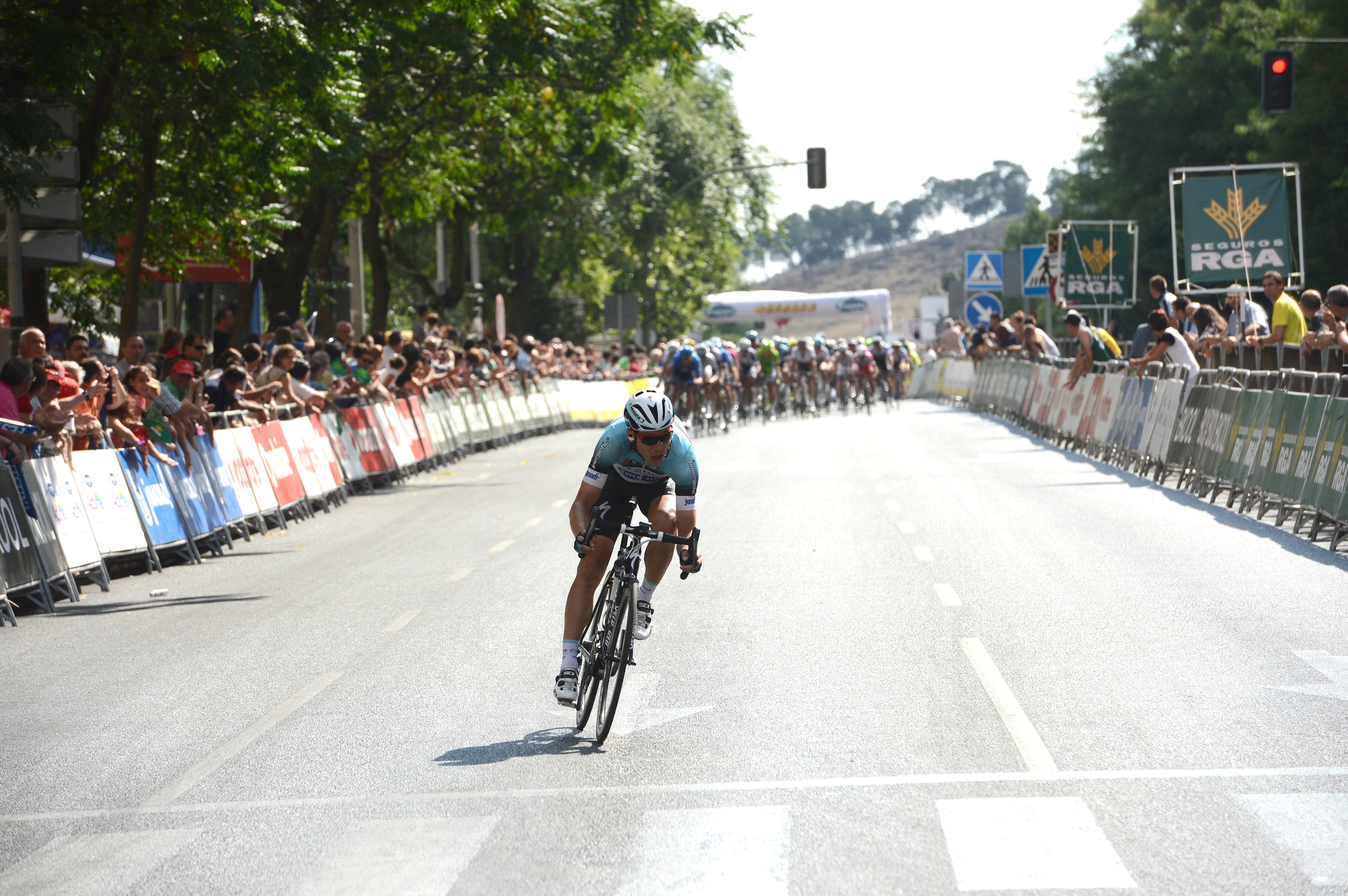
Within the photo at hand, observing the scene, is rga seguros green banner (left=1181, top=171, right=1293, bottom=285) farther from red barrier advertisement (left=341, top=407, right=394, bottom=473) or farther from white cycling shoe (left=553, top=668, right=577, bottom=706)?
white cycling shoe (left=553, top=668, right=577, bottom=706)

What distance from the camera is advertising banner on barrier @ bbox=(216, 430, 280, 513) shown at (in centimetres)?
1697

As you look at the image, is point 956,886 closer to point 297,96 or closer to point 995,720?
point 995,720

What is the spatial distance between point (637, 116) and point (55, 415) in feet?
60.3

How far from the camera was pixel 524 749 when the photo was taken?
25.1 ft

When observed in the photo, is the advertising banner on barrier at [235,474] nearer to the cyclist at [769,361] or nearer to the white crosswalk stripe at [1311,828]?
the white crosswalk stripe at [1311,828]

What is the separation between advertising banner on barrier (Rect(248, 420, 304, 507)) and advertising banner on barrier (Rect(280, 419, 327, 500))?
0.27 feet

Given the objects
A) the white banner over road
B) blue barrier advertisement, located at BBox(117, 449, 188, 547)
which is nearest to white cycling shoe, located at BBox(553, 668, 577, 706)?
blue barrier advertisement, located at BBox(117, 449, 188, 547)

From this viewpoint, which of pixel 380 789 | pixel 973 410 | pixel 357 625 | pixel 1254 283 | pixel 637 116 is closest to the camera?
pixel 380 789

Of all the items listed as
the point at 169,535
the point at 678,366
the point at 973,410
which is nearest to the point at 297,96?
the point at 169,535

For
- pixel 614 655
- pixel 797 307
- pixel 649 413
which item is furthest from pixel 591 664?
pixel 797 307

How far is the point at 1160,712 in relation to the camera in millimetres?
7941

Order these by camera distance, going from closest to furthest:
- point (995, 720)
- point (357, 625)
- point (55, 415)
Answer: point (995, 720) < point (357, 625) < point (55, 415)

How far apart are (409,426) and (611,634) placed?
18136 millimetres

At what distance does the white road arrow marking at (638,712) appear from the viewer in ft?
26.6
